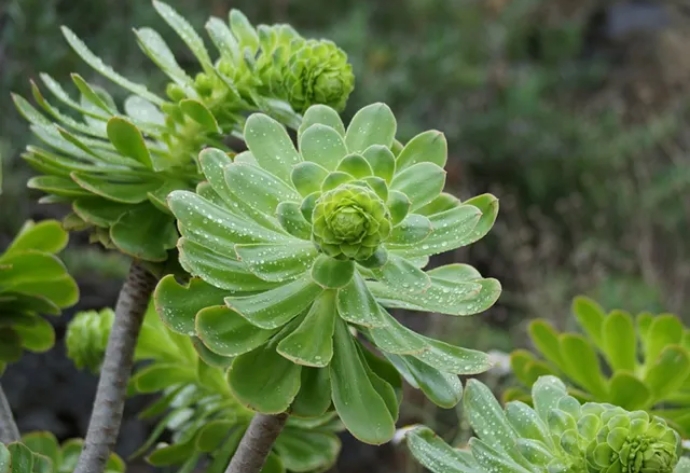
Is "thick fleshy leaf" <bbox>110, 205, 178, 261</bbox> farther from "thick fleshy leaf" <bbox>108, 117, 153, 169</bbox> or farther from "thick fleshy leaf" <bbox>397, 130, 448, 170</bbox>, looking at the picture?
"thick fleshy leaf" <bbox>397, 130, 448, 170</bbox>

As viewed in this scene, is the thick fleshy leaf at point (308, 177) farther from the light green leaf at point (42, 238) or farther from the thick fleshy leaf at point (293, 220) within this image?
the light green leaf at point (42, 238)

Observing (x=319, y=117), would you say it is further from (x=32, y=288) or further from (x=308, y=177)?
(x=32, y=288)

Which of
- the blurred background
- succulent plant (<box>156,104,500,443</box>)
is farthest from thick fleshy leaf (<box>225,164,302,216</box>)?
the blurred background

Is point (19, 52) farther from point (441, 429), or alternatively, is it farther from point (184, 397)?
point (184, 397)

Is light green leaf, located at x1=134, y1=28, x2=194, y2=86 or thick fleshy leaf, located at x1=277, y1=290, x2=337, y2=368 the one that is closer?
thick fleshy leaf, located at x1=277, y1=290, x2=337, y2=368

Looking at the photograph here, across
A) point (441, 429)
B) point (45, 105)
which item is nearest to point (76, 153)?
point (45, 105)

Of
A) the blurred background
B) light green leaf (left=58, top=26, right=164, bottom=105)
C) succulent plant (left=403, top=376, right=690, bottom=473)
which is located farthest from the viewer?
the blurred background

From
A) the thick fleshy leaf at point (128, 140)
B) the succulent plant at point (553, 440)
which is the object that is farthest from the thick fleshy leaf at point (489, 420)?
the thick fleshy leaf at point (128, 140)
